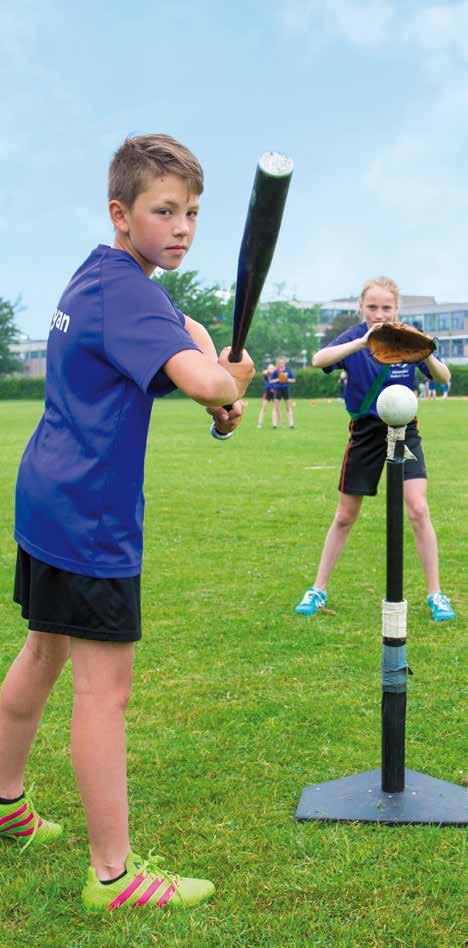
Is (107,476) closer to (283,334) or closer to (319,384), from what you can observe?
(319,384)

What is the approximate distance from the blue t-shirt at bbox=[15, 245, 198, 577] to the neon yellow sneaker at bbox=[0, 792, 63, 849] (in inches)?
36.6

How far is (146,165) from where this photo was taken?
2.40m

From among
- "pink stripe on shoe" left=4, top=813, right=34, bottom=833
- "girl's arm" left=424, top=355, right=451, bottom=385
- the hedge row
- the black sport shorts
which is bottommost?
"pink stripe on shoe" left=4, top=813, right=34, bottom=833

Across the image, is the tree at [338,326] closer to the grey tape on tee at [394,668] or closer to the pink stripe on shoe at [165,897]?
the grey tape on tee at [394,668]

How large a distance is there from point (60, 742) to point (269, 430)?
19815 millimetres

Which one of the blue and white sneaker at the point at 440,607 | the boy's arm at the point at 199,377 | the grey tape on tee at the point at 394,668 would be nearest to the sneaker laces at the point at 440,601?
the blue and white sneaker at the point at 440,607

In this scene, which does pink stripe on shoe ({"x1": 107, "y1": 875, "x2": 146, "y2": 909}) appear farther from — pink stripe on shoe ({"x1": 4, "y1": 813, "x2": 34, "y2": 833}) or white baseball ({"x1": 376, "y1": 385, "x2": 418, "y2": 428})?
white baseball ({"x1": 376, "y1": 385, "x2": 418, "y2": 428})

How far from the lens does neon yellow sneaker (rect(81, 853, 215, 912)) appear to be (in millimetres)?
2549

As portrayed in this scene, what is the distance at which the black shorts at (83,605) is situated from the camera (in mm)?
2471

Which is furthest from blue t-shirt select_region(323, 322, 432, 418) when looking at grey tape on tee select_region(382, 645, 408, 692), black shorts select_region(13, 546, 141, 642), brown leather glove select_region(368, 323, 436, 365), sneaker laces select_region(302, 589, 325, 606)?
black shorts select_region(13, 546, 141, 642)

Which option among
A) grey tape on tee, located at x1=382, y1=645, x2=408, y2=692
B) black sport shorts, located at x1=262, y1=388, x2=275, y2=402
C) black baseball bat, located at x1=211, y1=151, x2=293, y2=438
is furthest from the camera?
black sport shorts, located at x1=262, y1=388, x2=275, y2=402

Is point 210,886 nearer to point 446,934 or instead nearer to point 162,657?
point 446,934

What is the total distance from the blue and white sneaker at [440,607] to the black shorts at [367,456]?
0.73 metres

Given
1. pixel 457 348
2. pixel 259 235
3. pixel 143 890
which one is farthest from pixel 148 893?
pixel 457 348
